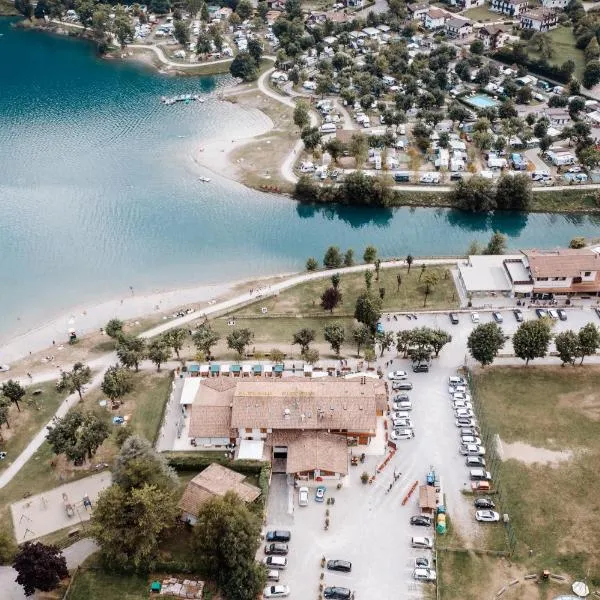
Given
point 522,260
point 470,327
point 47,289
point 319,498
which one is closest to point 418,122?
point 522,260

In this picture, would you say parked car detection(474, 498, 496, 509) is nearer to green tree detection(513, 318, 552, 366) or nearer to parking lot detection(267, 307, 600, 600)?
parking lot detection(267, 307, 600, 600)

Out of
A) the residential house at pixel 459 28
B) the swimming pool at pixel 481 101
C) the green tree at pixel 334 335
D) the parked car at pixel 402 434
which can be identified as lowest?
the parked car at pixel 402 434

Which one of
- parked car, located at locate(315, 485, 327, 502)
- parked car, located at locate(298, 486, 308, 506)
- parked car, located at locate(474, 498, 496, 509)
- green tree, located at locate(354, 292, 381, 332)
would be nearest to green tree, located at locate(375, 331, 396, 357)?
green tree, located at locate(354, 292, 381, 332)

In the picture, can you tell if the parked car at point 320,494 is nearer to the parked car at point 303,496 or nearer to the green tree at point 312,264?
the parked car at point 303,496

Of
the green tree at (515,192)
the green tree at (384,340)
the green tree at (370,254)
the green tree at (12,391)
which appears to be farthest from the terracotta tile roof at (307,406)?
the green tree at (515,192)

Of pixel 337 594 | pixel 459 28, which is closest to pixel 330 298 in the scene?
pixel 337 594

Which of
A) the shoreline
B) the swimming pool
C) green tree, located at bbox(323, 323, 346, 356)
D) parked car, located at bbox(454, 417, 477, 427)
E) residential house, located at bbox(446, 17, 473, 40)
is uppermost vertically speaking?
residential house, located at bbox(446, 17, 473, 40)
